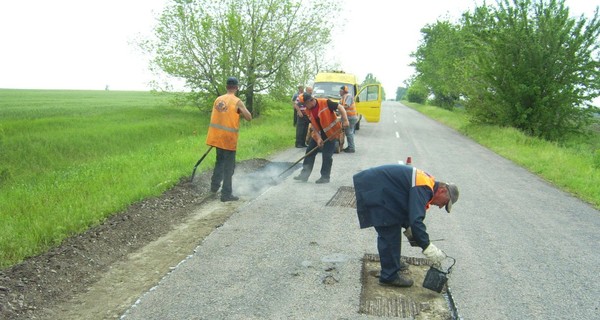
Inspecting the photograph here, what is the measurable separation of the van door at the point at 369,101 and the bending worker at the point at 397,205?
1563 cm

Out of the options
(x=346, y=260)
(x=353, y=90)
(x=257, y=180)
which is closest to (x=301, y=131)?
(x=257, y=180)

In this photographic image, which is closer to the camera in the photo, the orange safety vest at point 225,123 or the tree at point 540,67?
the orange safety vest at point 225,123

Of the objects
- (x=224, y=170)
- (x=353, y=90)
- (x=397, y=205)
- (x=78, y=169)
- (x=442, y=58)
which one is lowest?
(x=78, y=169)

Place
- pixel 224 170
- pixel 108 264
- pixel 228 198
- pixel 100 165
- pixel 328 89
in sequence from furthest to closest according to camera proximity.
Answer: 1. pixel 328 89
2. pixel 100 165
3. pixel 224 170
4. pixel 228 198
5. pixel 108 264

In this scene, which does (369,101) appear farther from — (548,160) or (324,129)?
(324,129)

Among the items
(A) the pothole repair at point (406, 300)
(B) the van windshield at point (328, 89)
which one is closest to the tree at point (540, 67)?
(B) the van windshield at point (328, 89)

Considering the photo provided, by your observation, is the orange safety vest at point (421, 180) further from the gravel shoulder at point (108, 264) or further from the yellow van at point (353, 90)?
the yellow van at point (353, 90)

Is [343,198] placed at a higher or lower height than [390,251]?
lower

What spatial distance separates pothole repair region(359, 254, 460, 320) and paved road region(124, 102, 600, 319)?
0.10 metres

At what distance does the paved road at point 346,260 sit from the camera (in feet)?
13.2

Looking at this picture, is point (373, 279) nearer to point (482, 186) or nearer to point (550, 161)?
point (482, 186)

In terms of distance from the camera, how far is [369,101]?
19891 millimetres

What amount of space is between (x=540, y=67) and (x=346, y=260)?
55.8ft

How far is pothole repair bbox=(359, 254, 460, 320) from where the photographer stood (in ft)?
13.0
